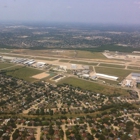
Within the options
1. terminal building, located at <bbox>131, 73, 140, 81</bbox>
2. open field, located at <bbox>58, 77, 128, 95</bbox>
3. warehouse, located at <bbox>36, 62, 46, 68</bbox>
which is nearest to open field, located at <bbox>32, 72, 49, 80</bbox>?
open field, located at <bbox>58, 77, 128, 95</bbox>

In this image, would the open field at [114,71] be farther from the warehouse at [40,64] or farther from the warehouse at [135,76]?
the warehouse at [40,64]

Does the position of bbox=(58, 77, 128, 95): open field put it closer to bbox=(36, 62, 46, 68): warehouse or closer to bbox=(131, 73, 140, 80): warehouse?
bbox=(131, 73, 140, 80): warehouse

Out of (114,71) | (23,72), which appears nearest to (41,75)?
(23,72)

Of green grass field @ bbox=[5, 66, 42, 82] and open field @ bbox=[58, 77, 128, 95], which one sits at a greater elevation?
green grass field @ bbox=[5, 66, 42, 82]

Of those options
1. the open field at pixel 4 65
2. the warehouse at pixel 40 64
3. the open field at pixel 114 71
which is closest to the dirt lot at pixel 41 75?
the warehouse at pixel 40 64

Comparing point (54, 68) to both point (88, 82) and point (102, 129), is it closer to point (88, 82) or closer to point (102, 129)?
point (88, 82)

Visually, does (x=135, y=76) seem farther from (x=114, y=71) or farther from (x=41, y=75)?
(x=41, y=75)
